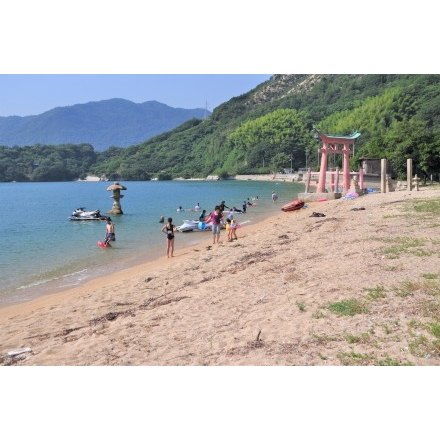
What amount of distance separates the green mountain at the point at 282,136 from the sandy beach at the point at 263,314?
123 ft

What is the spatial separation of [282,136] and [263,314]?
131865 mm

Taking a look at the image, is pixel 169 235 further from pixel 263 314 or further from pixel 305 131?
pixel 305 131

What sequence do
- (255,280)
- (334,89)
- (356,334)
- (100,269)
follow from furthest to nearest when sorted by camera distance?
1. (334,89)
2. (100,269)
3. (255,280)
4. (356,334)

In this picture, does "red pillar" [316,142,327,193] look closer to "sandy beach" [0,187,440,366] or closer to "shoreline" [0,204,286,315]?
"shoreline" [0,204,286,315]

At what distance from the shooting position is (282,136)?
13462cm

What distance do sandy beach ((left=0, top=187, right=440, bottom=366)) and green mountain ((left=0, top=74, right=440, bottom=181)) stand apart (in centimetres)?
3735

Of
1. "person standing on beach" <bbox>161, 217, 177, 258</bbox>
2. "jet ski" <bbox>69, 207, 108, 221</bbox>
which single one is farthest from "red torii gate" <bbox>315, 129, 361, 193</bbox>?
"person standing on beach" <bbox>161, 217, 177, 258</bbox>

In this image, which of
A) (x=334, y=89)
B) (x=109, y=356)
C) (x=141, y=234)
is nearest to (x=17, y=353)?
(x=109, y=356)

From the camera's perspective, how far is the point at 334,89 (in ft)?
534

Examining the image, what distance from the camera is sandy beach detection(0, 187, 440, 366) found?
4969mm

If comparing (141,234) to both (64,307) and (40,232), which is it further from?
(64,307)

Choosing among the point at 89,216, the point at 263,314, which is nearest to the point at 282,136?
the point at 89,216

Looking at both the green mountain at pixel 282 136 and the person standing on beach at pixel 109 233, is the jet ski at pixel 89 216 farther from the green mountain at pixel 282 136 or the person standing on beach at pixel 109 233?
the green mountain at pixel 282 136

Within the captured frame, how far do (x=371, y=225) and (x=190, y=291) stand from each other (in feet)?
22.3
